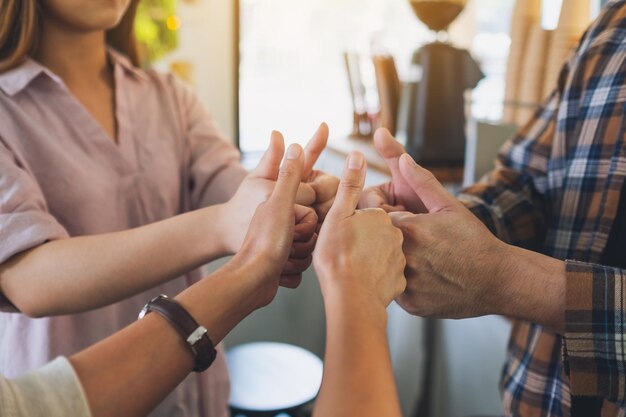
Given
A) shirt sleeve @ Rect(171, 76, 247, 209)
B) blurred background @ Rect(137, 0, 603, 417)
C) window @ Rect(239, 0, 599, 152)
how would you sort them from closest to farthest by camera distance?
1. shirt sleeve @ Rect(171, 76, 247, 209)
2. blurred background @ Rect(137, 0, 603, 417)
3. window @ Rect(239, 0, 599, 152)

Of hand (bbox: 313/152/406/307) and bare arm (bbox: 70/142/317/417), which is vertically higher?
hand (bbox: 313/152/406/307)

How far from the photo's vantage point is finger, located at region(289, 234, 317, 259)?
905mm

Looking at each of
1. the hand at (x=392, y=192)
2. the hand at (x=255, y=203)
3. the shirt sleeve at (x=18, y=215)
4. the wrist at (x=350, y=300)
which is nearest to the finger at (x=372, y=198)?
the hand at (x=392, y=192)

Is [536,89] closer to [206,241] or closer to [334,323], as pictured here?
[206,241]

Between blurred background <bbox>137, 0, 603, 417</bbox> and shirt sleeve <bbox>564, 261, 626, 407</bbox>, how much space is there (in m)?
0.74

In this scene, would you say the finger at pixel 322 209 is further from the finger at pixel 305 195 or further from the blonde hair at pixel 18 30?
the blonde hair at pixel 18 30

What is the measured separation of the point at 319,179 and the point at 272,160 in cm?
11

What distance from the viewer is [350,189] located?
0.80 metres

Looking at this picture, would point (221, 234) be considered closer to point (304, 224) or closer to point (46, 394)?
point (304, 224)

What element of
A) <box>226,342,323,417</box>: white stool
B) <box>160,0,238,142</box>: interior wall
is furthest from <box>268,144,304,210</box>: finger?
<box>160,0,238,142</box>: interior wall

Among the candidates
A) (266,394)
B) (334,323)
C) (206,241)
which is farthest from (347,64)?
(334,323)

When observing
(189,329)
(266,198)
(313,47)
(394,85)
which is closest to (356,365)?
(189,329)

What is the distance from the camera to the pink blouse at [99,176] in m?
0.89

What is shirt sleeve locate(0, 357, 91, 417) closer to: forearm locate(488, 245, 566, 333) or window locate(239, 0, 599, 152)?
forearm locate(488, 245, 566, 333)
